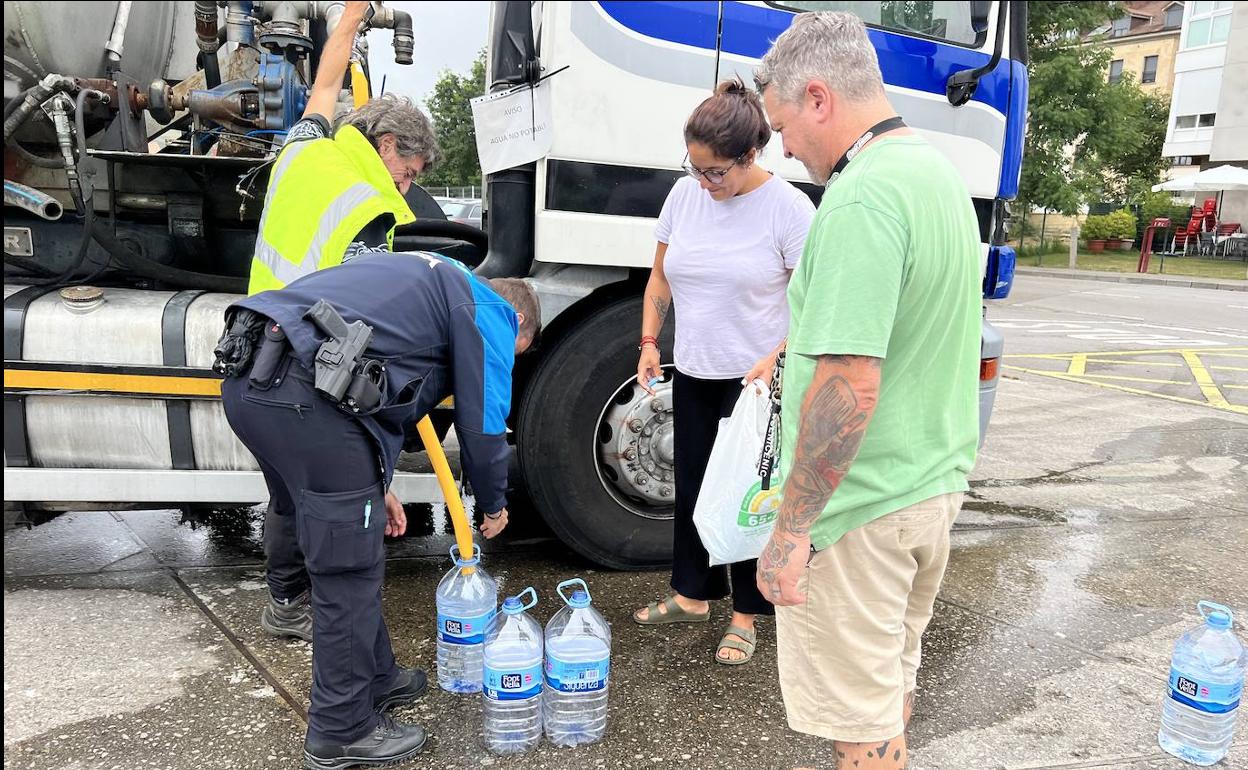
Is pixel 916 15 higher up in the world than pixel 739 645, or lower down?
higher up

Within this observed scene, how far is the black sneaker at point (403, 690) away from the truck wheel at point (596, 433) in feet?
2.77

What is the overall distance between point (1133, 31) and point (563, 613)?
52.1 m

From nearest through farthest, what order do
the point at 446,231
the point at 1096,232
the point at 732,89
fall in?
the point at 732,89, the point at 446,231, the point at 1096,232

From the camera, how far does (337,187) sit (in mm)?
2576

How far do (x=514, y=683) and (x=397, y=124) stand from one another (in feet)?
5.25

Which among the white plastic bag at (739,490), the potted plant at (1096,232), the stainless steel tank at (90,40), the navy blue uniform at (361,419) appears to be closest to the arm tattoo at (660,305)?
the white plastic bag at (739,490)

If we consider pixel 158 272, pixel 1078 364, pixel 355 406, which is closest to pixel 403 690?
pixel 355 406

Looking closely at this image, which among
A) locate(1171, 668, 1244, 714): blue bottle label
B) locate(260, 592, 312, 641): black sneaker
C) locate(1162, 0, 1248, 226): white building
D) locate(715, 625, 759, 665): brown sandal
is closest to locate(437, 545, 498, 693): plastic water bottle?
locate(260, 592, 312, 641): black sneaker

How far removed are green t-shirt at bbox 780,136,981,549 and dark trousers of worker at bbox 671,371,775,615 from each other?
106 cm

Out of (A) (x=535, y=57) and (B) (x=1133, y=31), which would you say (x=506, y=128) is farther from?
(B) (x=1133, y=31)

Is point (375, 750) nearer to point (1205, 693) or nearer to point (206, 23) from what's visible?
point (1205, 693)

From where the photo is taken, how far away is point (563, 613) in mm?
2580

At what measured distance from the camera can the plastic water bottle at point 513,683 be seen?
2348 mm

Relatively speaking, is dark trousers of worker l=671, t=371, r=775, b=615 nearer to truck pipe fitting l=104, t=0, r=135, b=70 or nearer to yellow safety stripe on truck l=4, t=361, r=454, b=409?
yellow safety stripe on truck l=4, t=361, r=454, b=409
